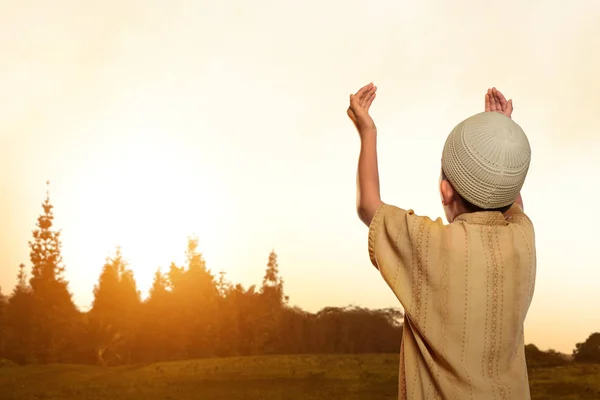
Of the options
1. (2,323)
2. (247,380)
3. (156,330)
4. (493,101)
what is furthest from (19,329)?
(493,101)

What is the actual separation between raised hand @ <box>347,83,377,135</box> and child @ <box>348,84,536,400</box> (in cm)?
15

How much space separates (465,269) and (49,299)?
102 feet

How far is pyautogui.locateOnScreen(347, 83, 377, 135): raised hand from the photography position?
2.14 meters

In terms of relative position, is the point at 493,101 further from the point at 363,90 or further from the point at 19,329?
the point at 19,329

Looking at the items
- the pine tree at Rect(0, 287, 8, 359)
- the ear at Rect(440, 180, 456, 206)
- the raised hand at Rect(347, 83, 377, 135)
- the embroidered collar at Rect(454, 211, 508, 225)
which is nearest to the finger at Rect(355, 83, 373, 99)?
the raised hand at Rect(347, 83, 377, 135)

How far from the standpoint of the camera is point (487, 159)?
76.9 inches

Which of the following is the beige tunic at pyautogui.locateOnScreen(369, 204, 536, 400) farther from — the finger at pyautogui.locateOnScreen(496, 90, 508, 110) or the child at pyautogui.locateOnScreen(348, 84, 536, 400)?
the finger at pyautogui.locateOnScreen(496, 90, 508, 110)

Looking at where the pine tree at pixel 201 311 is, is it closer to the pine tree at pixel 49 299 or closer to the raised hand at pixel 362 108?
the pine tree at pixel 49 299

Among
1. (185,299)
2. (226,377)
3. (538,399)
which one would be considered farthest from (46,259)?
(538,399)

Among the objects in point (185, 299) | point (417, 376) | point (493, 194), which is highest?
point (185, 299)

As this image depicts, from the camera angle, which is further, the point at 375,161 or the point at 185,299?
the point at 185,299

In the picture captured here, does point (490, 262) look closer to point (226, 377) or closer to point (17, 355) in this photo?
point (226, 377)

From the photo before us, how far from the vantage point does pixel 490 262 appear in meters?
1.99

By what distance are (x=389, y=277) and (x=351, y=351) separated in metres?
14.1
